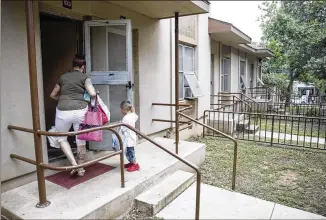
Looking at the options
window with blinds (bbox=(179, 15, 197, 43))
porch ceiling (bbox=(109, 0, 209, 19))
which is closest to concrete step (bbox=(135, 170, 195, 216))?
porch ceiling (bbox=(109, 0, 209, 19))

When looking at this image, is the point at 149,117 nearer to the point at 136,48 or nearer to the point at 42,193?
the point at 136,48

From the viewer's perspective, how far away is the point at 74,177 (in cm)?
366

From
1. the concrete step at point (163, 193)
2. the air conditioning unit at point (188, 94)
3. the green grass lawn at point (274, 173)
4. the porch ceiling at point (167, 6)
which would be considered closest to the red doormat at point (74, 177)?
the concrete step at point (163, 193)

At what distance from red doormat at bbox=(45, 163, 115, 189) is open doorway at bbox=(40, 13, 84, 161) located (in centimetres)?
82

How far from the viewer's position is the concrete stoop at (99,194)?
277 centimetres

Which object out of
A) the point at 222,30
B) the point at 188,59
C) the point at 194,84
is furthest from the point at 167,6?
the point at 222,30

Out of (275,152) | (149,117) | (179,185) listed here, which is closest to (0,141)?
(179,185)

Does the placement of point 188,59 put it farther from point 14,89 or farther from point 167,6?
point 14,89

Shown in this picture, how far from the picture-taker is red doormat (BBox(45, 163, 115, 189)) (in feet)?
11.4

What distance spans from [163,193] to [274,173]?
272 centimetres

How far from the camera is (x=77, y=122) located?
3564 millimetres

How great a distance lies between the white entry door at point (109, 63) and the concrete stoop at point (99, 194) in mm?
842

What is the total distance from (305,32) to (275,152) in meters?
8.11

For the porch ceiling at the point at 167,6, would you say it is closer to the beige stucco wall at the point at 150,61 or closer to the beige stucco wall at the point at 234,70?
the beige stucco wall at the point at 150,61
